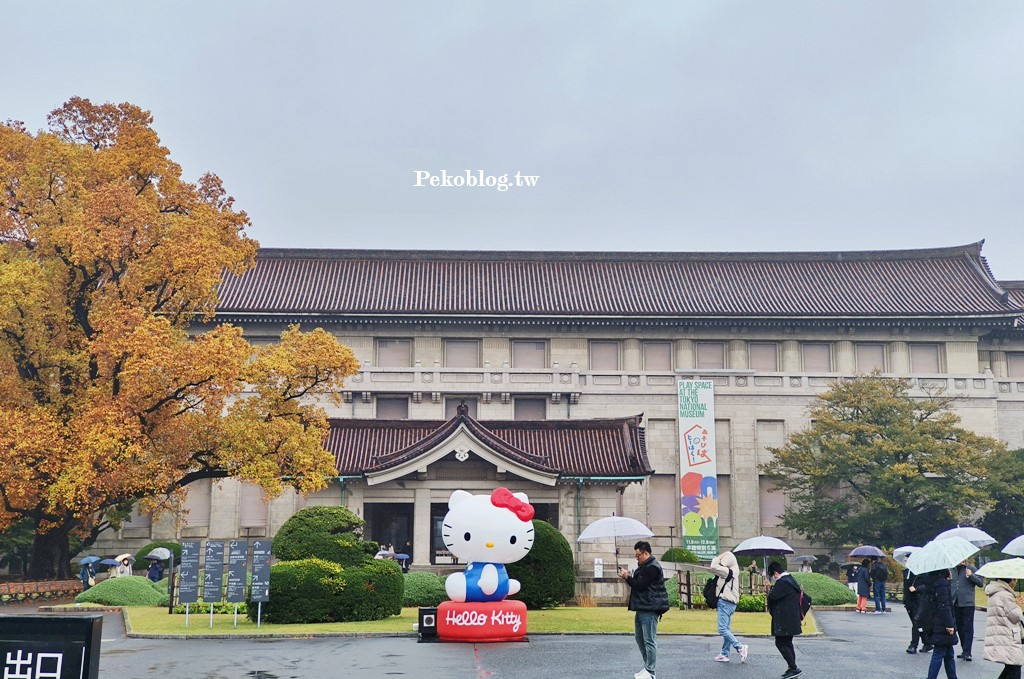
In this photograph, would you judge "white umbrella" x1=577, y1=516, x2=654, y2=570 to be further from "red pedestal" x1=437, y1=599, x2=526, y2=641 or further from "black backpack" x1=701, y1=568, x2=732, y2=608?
"red pedestal" x1=437, y1=599, x2=526, y2=641

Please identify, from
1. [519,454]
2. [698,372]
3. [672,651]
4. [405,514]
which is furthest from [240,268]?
[698,372]

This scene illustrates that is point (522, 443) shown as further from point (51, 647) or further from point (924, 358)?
point (51, 647)

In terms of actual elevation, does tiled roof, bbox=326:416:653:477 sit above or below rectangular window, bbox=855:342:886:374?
below

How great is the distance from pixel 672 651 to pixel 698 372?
30886 mm

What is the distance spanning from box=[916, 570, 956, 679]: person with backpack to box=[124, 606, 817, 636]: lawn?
23.0 feet

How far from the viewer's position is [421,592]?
24969 millimetres

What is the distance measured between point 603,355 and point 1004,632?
3685cm

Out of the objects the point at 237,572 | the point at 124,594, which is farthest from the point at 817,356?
the point at 237,572

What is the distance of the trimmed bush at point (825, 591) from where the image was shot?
2872cm

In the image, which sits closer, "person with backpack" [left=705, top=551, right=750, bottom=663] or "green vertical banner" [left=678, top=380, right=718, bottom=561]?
"person with backpack" [left=705, top=551, right=750, bottom=663]

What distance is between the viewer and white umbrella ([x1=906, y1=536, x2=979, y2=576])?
12.8 m

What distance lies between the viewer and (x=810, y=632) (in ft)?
65.3

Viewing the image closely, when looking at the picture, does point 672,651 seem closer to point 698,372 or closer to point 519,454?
point 519,454

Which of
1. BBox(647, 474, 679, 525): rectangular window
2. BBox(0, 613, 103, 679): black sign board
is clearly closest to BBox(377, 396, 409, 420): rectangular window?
BBox(647, 474, 679, 525): rectangular window
